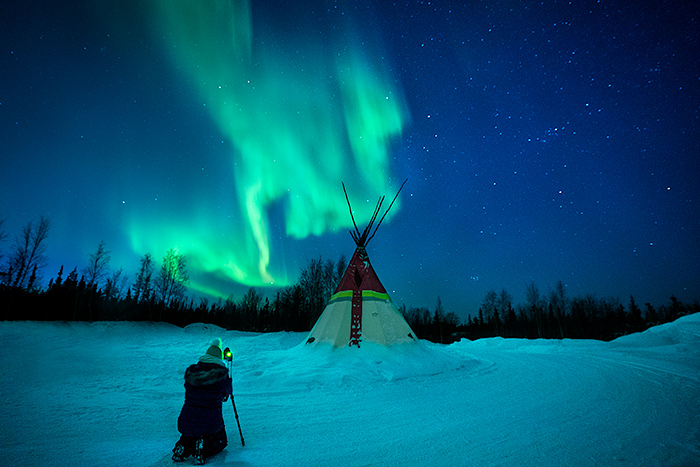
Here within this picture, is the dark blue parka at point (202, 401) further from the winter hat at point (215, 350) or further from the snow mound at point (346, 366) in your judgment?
Answer: the snow mound at point (346, 366)

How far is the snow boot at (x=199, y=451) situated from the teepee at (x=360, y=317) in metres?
7.75

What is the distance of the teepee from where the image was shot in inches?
443

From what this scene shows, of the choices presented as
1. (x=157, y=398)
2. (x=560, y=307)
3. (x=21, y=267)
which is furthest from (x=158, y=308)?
(x=560, y=307)

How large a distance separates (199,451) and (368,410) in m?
3.17

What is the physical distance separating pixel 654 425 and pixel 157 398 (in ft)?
29.6

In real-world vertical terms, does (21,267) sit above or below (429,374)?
above

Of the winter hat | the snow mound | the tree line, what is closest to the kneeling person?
the winter hat

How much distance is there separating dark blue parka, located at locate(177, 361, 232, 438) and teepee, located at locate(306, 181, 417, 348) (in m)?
7.65

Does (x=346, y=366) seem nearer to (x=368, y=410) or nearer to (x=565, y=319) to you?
(x=368, y=410)

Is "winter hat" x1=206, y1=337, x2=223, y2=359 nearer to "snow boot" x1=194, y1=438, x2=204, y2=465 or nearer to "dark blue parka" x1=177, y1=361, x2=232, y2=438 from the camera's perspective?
"dark blue parka" x1=177, y1=361, x2=232, y2=438

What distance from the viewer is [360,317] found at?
1159 cm

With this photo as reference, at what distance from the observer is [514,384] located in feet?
24.6

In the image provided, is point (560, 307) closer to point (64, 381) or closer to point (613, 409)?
point (613, 409)

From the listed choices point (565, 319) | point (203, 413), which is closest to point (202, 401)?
point (203, 413)
